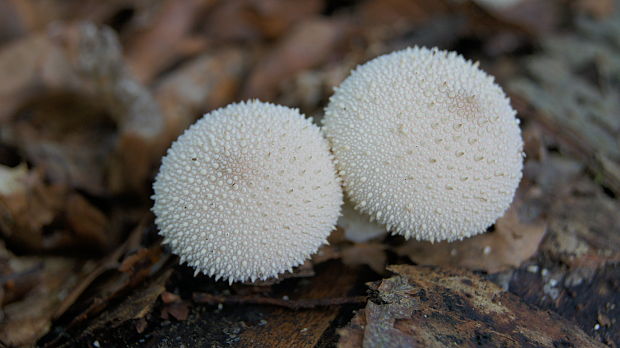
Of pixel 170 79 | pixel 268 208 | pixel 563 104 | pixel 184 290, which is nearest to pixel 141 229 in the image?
pixel 184 290

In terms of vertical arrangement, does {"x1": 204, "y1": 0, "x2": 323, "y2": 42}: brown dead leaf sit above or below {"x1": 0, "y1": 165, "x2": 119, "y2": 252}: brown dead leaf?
above

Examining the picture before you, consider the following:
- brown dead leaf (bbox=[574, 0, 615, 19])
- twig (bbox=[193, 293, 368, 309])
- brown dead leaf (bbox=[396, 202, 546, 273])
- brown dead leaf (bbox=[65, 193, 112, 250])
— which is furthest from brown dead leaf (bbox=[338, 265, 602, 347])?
brown dead leaf (bbox=[574, 0, 615, 19])

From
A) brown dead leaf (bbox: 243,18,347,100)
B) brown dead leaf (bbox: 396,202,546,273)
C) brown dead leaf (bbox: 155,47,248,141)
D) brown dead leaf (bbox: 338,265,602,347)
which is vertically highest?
brown dead leaf (bbox: 243,18,347,100)

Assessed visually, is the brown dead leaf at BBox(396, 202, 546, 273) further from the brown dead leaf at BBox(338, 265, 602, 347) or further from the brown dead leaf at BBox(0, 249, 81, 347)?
the brown dead leaf at BBox(0, 249, 81, 347)

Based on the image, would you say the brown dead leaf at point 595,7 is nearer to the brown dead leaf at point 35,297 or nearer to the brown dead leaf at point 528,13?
the brown dead leaf at point 528,13

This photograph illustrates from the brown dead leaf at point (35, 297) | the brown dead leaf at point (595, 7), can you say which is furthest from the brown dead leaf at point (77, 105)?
the brown dead leaf at point (595, 7)

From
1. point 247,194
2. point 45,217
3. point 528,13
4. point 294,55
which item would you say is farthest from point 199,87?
point 528,13

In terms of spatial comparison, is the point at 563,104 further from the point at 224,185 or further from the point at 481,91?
the point at 224,185
